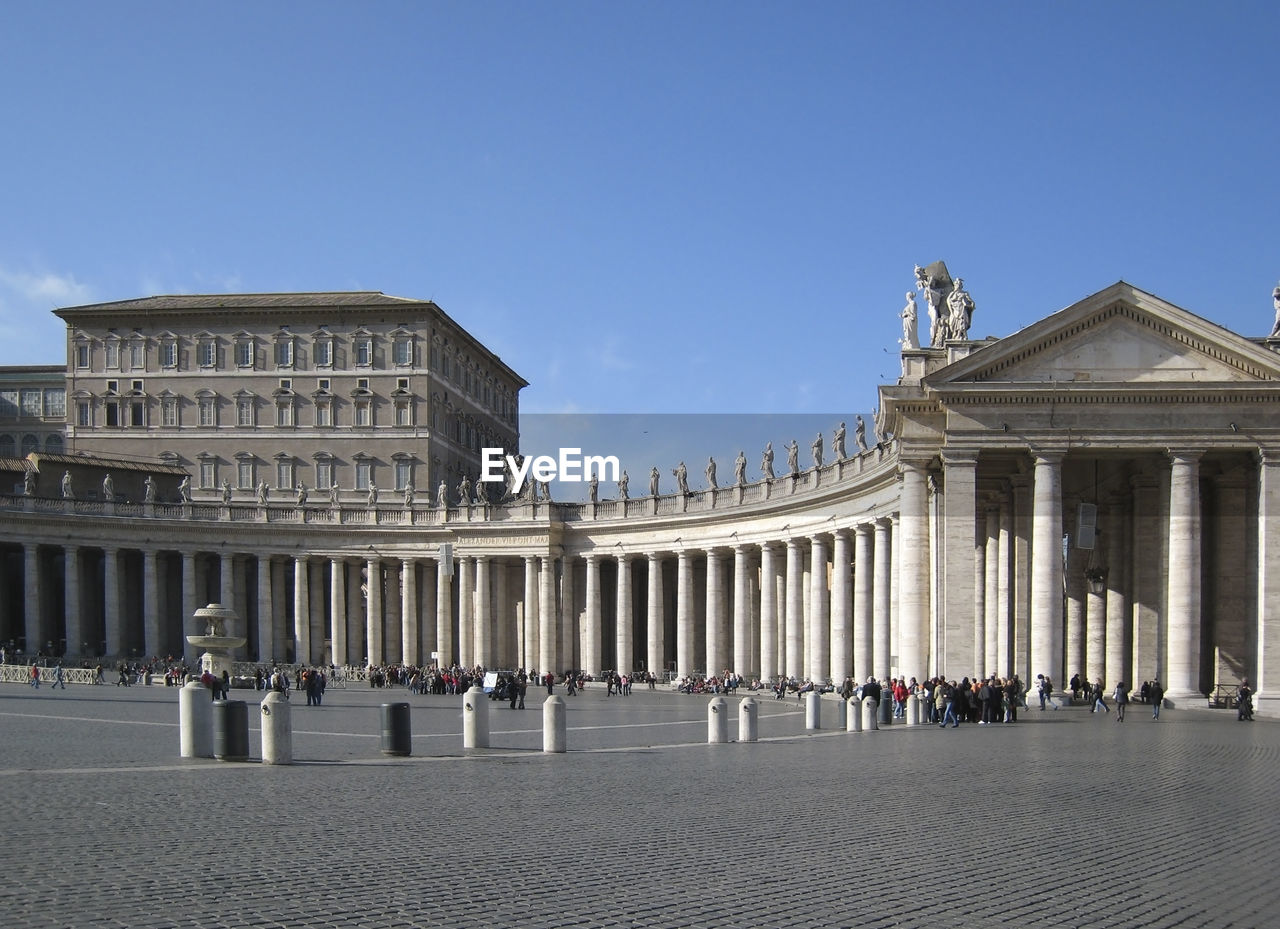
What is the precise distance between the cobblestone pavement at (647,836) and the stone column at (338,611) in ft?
206

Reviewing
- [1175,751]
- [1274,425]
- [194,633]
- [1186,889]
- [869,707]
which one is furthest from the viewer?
[194,633]

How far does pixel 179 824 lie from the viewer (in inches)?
713

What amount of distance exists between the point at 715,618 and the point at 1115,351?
3746cm

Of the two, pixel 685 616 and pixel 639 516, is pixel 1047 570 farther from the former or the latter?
pixel 639 516

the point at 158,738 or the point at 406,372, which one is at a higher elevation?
the point at 406,372

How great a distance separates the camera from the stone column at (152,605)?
8856 centimetres

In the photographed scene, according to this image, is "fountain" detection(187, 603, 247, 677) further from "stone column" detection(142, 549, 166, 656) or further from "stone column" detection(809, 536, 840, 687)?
"stone column" detection(809, 536, 840, 687)

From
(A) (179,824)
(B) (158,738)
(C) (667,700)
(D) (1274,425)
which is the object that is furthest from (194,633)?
(A) (179,824)

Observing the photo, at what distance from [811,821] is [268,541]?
7886cm

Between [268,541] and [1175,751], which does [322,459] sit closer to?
[268,541]

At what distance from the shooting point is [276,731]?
26.7 metres

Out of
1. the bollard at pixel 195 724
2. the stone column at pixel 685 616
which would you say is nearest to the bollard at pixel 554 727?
the bollard at pixel 195 724

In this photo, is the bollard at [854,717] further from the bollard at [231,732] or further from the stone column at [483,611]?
the stone column at [483,611]

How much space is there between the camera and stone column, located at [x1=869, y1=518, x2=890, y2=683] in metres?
61.4
